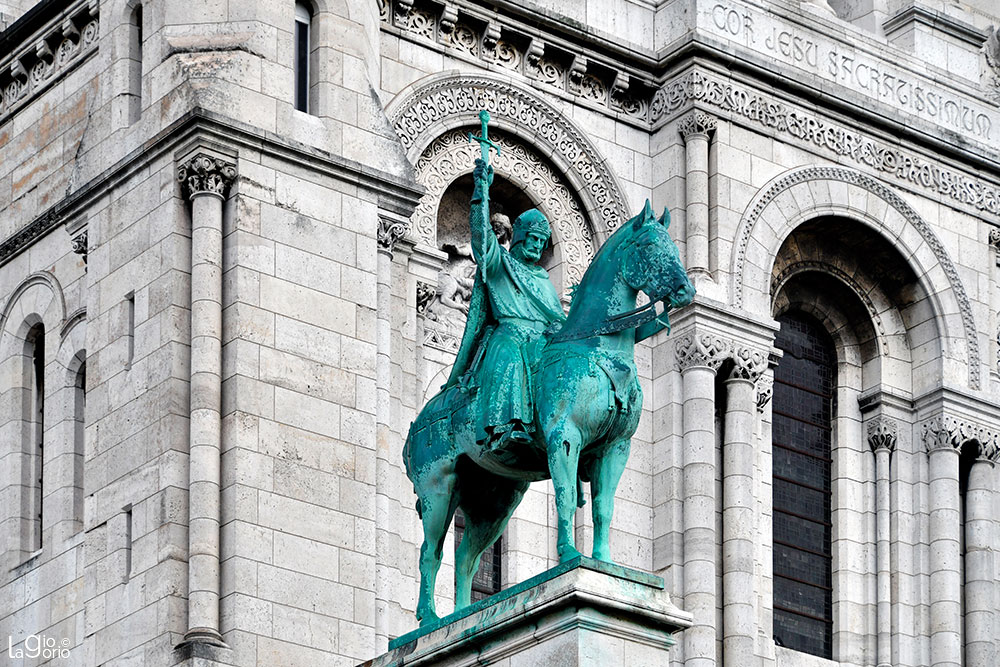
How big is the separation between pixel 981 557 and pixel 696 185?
631 centimetres

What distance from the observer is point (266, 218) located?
40.5 m

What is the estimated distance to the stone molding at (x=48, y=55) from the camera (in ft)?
143

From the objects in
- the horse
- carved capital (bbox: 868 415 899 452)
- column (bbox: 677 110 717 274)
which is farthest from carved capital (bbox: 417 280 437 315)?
the horse

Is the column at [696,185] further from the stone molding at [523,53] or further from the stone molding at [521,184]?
the stone molding at [521,184]

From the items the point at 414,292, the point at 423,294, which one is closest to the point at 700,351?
the point at 423,294

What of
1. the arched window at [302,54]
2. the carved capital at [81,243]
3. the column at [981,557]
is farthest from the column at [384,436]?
the column at [981,557]

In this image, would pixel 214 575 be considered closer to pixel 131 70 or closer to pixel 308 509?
pixel 308 509

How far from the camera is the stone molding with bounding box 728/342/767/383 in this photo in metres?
45.3

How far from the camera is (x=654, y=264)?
3462 cm

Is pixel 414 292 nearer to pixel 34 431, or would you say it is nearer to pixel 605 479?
pixel 34 431

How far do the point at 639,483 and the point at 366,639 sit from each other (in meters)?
6.31

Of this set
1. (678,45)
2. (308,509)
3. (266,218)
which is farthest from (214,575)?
(678,45)

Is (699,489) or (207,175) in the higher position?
(207,175)

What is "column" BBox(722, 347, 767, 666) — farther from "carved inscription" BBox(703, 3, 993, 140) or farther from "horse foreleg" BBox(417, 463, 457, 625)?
"horse foreleg" BBox(417, 463, 457, 625)
